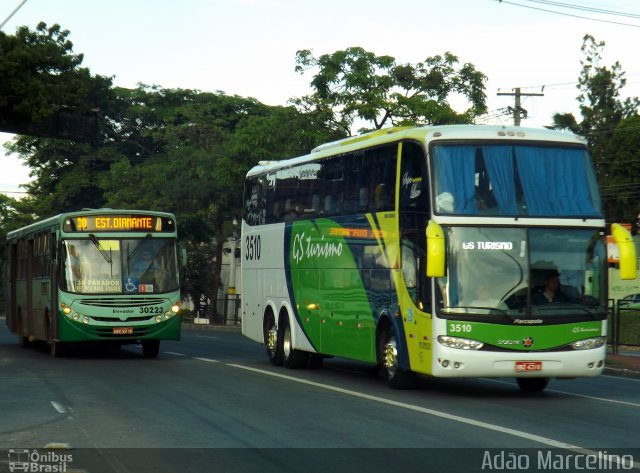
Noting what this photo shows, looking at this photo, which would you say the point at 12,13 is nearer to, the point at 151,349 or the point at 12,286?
the point at 151,349

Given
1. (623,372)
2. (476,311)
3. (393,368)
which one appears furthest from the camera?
(623,372)

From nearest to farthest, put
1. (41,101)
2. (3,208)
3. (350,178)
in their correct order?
(350,178)
(41,101)
(3,208)

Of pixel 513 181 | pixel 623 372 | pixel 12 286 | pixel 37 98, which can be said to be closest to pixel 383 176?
pixel 513 181

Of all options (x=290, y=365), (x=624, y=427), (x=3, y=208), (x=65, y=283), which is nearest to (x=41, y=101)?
(x=65, y=283)

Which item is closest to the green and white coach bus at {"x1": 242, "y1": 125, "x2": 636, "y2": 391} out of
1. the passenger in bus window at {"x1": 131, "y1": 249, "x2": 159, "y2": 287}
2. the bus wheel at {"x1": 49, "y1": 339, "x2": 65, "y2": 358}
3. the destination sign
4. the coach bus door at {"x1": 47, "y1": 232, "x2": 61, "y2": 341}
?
the passenger in bus window at {"x1": 131, "y1": 249, "x2": 159, "y2": 287}

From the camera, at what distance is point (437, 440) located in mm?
11891

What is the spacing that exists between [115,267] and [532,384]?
1041 cm

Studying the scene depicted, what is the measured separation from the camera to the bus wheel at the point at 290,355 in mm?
23188

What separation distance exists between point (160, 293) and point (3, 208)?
80317mm

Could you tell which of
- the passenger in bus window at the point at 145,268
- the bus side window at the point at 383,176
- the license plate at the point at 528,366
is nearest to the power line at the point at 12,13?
the passenger in bus window at the point at 145,268

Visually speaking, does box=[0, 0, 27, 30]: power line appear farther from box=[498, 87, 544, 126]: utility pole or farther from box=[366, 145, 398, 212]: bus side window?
box=[498, 87, 544, 126]: utility pole

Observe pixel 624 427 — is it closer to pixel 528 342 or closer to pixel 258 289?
pixel 528 342

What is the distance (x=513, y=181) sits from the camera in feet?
54.7

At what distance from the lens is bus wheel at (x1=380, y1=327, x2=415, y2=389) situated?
1778 centimetres
